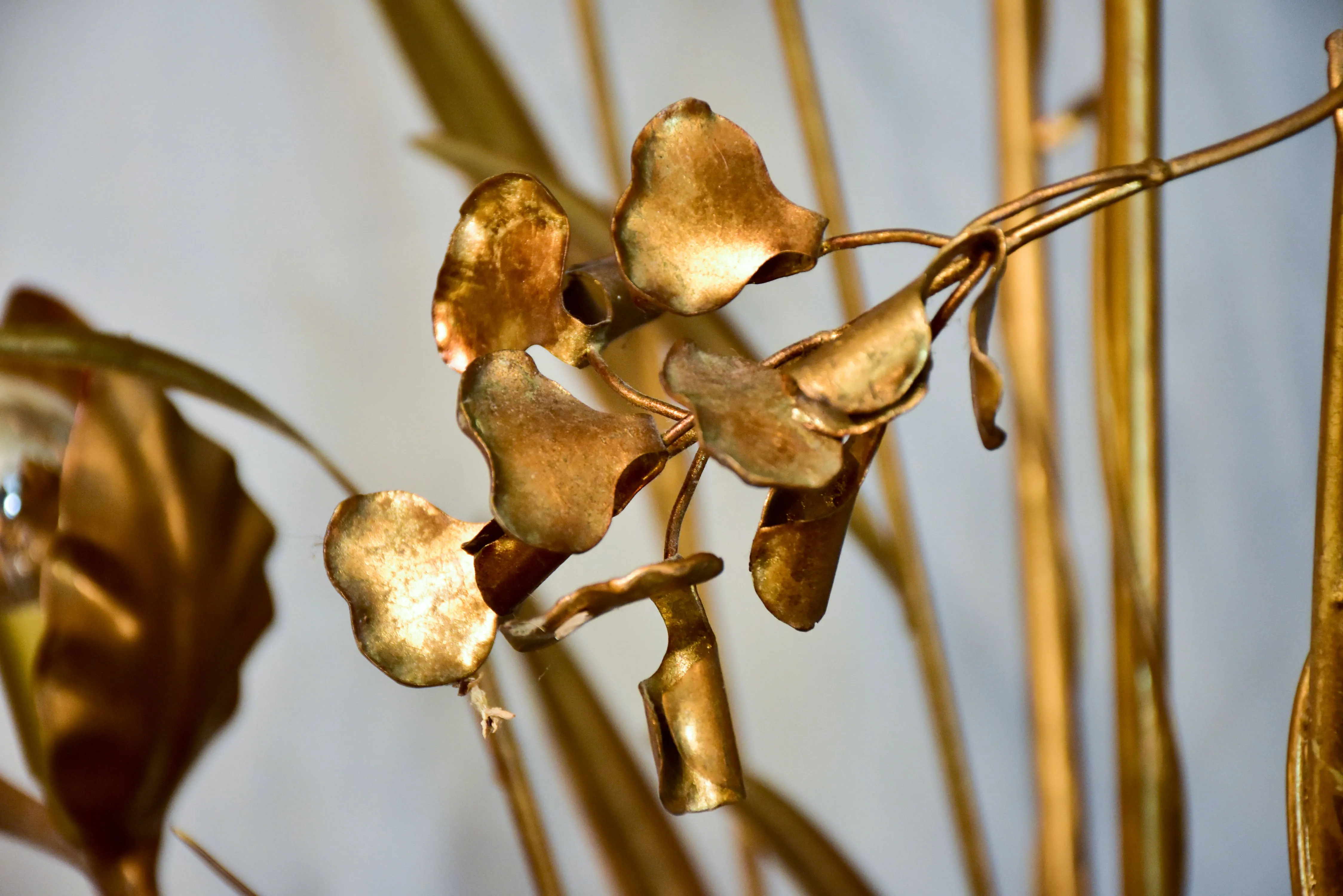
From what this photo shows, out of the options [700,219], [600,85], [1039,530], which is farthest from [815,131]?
[700,219]

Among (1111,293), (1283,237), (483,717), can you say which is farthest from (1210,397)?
(483,717)

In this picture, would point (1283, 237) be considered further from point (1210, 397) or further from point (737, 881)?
point (737, 881)

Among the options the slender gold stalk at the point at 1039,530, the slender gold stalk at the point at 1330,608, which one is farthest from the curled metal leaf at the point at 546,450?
the slender gold stalk at the point at 1039,530

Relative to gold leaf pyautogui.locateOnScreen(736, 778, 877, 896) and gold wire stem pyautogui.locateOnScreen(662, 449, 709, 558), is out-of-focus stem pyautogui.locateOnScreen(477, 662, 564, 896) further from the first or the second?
gold wire stem pyautogui.locateOnScreen(662, 449, 709, 558)

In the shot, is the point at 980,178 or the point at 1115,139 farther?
the point at 980,178

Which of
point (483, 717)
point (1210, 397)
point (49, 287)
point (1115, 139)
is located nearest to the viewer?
point (483, 717)

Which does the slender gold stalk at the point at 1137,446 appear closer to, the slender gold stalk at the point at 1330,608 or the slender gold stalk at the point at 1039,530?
the slender gold stalk at the point at 1039,530
